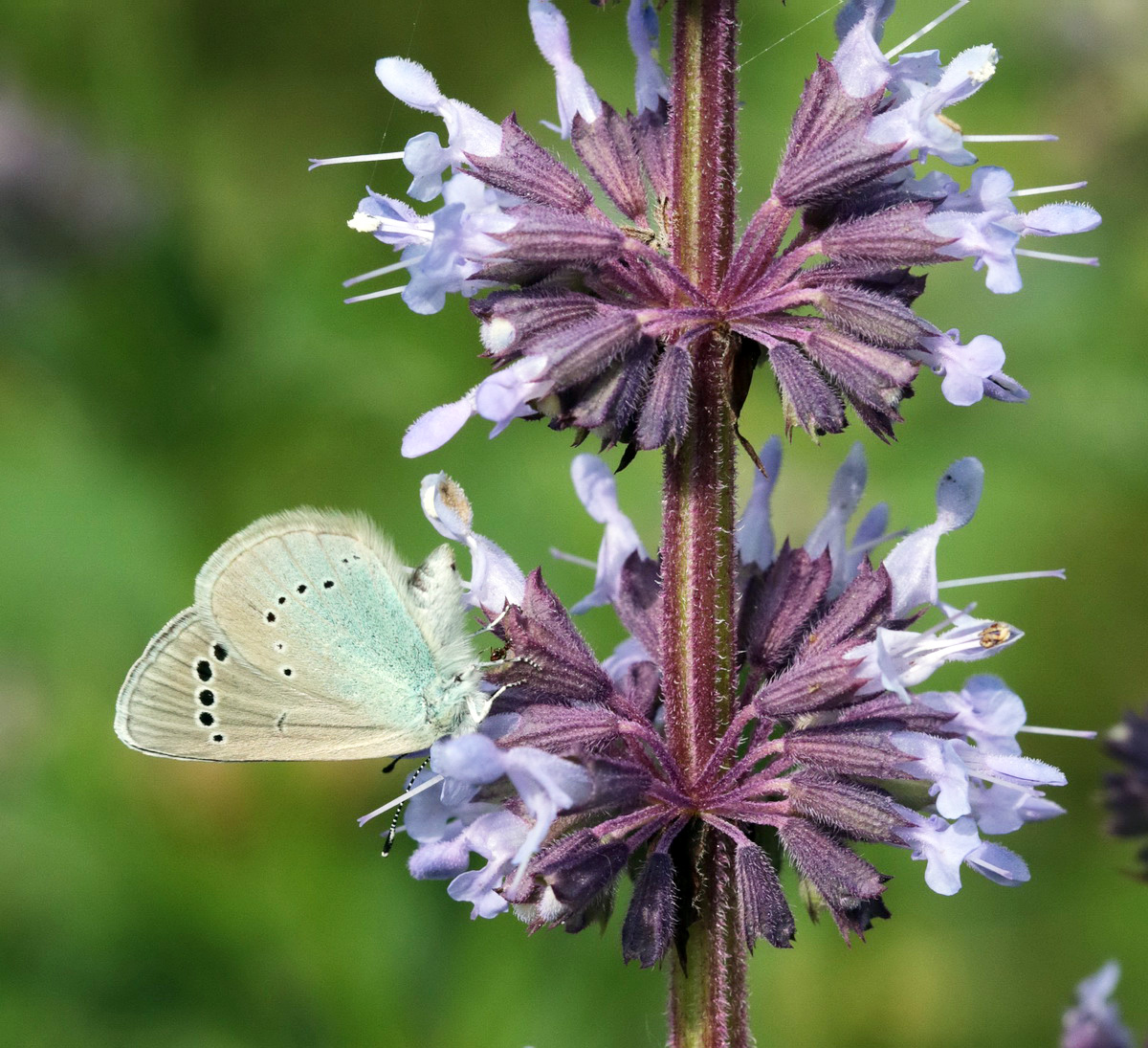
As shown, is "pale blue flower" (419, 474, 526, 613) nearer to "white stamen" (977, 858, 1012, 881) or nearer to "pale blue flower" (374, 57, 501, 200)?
"pale blue flower" (374, 57, 501, 200)

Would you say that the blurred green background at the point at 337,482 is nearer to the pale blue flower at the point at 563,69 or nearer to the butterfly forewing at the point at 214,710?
the pale blue flower at the point at 563,69

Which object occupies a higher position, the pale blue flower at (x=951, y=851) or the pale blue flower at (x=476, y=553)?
the pale blue flower at (x=476, y=553)

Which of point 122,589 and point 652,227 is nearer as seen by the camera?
point 652,227

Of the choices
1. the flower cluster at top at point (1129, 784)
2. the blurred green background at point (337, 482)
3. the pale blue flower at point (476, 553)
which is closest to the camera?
the pale blue flower at point (476, 553)

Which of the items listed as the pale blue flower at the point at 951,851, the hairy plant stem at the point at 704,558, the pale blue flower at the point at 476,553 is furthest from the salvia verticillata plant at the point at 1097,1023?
the pale blue flower at the point at 476,553

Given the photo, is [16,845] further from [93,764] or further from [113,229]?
[113,229]

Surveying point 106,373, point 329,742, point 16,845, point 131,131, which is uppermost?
point 131,131

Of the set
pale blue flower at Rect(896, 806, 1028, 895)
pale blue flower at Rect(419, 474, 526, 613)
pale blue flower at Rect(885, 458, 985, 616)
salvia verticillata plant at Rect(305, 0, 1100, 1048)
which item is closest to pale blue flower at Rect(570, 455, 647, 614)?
pale blue flower at Rect(419, 474, 526, 613)

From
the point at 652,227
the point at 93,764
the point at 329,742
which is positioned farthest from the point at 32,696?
the point at 652,227
